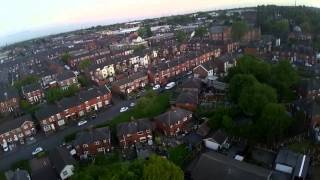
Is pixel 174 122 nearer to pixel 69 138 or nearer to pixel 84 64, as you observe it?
pixel 69 138

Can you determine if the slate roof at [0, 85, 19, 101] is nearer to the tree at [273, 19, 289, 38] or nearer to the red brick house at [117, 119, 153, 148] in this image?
the red brick house at [117, 119, 153, 148]

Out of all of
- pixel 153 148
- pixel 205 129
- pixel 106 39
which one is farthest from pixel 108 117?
pixel 106 39

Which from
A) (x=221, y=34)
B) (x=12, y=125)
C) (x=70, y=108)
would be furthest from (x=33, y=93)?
(x=221, y=34)

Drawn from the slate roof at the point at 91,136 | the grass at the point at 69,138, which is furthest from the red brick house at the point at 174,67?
the slate roof at the point at 91,136

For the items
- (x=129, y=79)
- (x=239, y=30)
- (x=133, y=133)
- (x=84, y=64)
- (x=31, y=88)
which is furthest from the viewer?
(x=239, y=30)

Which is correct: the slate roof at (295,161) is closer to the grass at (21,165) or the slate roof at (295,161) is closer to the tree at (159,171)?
the tree at (159,171)

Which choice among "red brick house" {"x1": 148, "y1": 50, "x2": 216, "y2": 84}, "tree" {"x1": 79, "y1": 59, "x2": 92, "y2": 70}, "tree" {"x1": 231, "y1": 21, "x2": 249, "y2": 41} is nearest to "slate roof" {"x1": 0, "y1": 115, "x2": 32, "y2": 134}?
"red brick house" {"x1": 148, "y1": 50, "x2": 216, "y2": 84}
